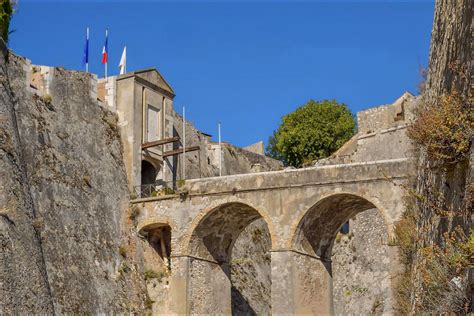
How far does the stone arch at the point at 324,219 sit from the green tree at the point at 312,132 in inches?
731

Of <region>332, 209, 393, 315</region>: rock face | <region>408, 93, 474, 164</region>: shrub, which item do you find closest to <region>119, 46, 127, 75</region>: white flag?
<region>332, 209, 393, 315</region>: rock face

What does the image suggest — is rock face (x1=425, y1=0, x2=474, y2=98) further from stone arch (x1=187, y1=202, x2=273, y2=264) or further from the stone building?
the stone building

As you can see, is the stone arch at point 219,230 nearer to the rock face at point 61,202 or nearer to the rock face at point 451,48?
the rock face at point 61,202

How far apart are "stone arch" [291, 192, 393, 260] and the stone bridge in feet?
0.12

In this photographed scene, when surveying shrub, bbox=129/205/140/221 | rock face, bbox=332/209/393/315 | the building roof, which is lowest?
rock face, bbox=332/209/393/315

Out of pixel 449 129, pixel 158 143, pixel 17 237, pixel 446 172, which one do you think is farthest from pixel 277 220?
pixel 449 129

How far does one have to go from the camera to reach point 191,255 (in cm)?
3177

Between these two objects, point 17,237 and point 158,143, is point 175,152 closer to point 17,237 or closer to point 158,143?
point 158,143

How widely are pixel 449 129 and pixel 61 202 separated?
63.0 ft

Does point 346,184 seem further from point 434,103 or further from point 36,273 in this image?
point 434,103

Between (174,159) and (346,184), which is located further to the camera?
(174,159)

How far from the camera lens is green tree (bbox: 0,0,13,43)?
27.5 meters

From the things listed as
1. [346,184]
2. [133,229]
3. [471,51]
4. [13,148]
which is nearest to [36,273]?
[13,148]

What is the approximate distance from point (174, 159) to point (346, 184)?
370 inches
